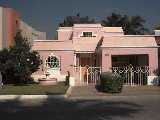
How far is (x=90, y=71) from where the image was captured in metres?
32.2

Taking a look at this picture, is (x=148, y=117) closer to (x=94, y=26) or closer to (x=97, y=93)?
(x=97, y=93)

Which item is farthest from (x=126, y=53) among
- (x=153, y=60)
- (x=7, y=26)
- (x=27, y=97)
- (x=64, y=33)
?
(x=7, y=26)

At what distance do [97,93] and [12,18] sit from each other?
63.6ft

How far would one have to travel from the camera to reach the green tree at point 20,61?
2997 centimetres

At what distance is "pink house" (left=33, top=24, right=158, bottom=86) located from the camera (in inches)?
1195

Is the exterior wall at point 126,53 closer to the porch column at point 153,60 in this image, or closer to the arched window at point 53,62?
the porch column at point 153,60

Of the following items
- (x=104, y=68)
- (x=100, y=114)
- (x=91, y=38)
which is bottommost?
(x=100, y=114)

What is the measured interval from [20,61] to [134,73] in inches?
320

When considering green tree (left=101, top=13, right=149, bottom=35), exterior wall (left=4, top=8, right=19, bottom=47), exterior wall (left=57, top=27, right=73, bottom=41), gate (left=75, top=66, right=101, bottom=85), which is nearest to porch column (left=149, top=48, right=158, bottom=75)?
gate (left=75, top=66, right=101, bottom=85)

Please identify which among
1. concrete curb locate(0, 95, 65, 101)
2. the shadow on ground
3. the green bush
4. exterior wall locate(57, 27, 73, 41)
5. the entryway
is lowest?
the shadow on ground

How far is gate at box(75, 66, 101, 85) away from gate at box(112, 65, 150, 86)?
4.46 ft

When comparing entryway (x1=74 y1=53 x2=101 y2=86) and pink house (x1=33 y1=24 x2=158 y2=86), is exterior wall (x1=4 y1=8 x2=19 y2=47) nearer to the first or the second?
pink house (x1=33 y1=24 x2=158 y2=86)

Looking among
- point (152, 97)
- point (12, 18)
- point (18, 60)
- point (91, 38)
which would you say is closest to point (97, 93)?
point (152, 97)

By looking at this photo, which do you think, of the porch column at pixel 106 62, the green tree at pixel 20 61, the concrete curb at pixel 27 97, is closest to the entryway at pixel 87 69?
the porch column at pixel 106 62
